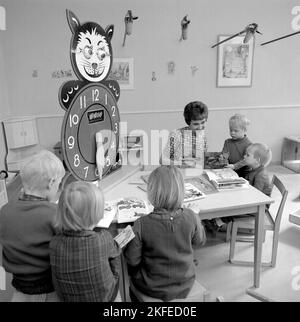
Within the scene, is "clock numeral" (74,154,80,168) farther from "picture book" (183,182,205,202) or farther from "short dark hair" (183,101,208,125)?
"short dark hair" (183,101,208,125)

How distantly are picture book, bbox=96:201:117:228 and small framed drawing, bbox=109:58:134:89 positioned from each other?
3.05 metres

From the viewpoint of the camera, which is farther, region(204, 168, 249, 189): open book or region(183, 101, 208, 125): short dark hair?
region(183, 101, 208, 125): short dark hair

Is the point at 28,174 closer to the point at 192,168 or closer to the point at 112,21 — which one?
the point at 192,168

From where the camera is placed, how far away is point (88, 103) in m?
1.72

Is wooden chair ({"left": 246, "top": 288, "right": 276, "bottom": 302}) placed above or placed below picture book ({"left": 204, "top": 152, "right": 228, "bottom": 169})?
below

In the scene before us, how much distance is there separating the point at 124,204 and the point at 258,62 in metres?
3.91

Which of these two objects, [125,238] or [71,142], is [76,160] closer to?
[71,142]

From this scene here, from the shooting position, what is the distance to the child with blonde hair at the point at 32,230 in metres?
1.33

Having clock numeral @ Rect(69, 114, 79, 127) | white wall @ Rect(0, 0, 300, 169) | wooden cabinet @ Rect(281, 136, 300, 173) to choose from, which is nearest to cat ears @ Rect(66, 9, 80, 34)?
clock numeral @ Rect(69, 114, 79, 127)

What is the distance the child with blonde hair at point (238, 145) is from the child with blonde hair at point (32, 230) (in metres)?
1.64

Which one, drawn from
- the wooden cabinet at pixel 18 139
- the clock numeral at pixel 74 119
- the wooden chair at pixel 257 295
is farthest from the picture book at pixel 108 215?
the wooden cabinet at pixel 18 139

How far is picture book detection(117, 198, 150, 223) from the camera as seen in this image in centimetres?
176

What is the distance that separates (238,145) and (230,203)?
33.1 inches
